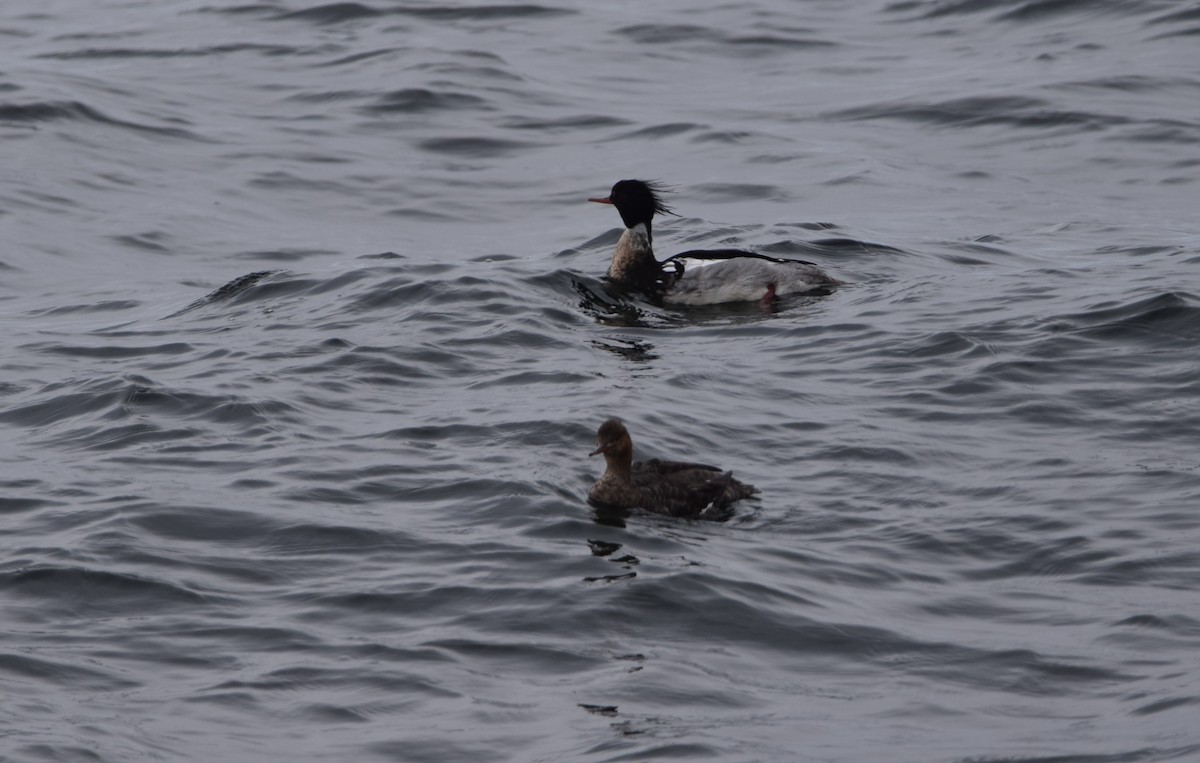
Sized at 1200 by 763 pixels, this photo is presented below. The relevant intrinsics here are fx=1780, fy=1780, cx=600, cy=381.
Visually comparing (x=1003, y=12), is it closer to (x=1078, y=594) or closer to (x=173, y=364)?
(x=173, y=364)

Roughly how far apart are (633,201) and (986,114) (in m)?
7.38

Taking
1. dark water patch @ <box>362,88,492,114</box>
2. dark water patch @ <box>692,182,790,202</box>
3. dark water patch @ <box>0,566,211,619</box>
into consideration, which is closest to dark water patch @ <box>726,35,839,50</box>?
dark water patch @ <box>362,88,492,114</box>

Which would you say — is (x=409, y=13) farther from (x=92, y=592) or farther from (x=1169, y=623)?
(x=1169, y=623)

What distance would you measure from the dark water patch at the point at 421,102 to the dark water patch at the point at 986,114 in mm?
4952

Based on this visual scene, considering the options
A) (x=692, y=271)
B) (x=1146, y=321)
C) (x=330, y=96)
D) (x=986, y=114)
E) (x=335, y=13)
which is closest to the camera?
(x=1146, y=321)

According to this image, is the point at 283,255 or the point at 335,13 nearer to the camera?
the point at 283,255

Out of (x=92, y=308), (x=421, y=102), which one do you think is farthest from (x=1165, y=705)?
(x=421, y=102)

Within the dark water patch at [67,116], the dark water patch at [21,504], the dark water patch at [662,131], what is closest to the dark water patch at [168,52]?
the dark water patch at [67,116]

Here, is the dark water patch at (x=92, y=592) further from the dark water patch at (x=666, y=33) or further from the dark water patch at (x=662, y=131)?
the dark water patch at (x=666, y=33)

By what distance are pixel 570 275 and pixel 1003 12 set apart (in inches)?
542

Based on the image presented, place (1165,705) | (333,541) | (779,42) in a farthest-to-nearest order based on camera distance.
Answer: (779,42) < (333,541) < (1165,705)

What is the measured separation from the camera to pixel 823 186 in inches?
802

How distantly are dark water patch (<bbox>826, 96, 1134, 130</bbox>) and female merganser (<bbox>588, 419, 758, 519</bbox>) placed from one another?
1321 centimetres

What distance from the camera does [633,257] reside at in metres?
17.0
